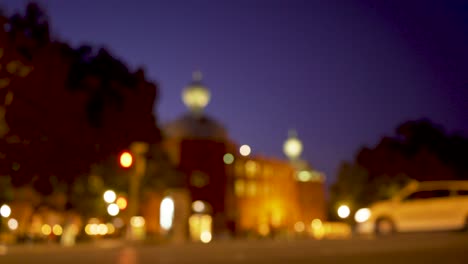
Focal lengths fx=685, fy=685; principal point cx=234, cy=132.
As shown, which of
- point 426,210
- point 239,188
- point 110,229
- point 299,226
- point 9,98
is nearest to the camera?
point 426,210

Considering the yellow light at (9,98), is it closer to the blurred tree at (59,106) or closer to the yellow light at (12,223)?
the blurred tree at (59,106)

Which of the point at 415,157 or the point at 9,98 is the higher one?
the point at 415,157

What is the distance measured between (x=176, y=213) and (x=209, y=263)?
13.8m

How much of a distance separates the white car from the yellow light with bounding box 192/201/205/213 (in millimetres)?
53874

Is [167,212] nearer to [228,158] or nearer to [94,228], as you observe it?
[94,228]

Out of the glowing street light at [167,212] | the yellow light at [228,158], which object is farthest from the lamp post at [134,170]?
the yellow light at [228,158]

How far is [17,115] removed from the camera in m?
27.0

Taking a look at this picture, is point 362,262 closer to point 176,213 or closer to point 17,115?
point 176,213

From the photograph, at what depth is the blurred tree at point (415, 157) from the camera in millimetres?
53938

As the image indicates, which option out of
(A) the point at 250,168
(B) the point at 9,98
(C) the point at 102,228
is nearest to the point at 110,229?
(C) the point at 102,228

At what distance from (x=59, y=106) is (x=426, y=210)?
15566 mm

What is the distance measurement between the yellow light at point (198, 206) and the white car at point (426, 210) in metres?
53.9

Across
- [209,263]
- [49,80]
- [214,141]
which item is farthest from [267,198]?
[209,263]

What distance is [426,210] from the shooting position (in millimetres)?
23031
